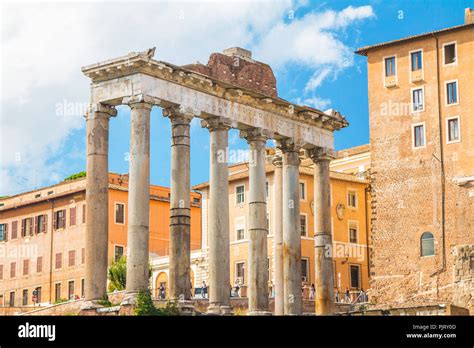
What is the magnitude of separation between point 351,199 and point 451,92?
1118cm

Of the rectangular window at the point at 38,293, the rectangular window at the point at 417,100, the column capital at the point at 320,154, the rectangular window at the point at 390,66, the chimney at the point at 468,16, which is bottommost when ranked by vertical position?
the rectangular window at the point at 38,293

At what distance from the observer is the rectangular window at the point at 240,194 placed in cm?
6319

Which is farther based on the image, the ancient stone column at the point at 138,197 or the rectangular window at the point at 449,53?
the rectangular window at the point at 449,53

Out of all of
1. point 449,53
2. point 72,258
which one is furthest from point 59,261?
point 449,53

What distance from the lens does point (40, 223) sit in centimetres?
6825

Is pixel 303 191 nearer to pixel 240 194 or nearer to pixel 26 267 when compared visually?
pixel 240 194

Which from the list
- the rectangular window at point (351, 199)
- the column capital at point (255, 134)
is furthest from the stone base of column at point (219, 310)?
the rectangular window at point (351, 199)

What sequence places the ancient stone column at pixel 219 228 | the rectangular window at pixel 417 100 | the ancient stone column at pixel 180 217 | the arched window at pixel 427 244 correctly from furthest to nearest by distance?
the rectangular window at pixel 417 100 < the arched window at pixel 427 244 < the ancient stone column at pixel 219 228 < the ancient stone column at pixel 180 217

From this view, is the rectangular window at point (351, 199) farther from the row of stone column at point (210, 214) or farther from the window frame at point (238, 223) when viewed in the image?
the row of stone column at point (210, 214)

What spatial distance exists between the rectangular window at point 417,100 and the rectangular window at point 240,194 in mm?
10920

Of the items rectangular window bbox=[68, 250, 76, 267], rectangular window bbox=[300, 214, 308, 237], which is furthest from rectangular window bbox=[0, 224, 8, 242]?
rectangular window bbox=[300, 214, 308, 237]

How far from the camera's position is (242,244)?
62.5 m

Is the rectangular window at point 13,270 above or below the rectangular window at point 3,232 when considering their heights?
below
